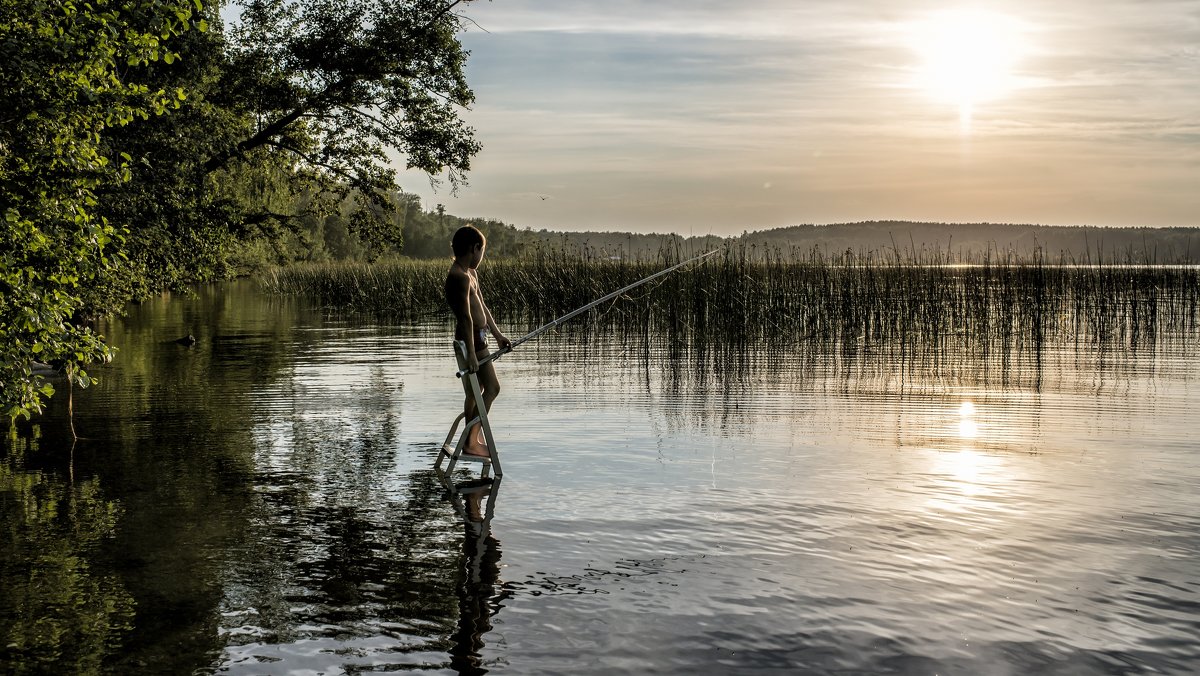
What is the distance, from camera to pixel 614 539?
7023 mm

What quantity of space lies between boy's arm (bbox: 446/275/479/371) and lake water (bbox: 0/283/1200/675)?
113cm

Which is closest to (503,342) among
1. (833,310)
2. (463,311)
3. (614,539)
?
(463,311)

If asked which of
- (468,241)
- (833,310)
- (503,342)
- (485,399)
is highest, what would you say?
(468,241)

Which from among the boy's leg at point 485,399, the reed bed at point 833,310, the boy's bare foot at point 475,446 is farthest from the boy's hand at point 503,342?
the reed bed at point 833,310

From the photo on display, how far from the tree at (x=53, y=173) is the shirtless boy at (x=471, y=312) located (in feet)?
10.6

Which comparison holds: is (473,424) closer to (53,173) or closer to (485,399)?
(485,399)

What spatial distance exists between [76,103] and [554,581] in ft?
25.3

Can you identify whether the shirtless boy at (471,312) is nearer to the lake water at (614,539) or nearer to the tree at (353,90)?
the lake water at (614,539)

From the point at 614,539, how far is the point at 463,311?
250 cm

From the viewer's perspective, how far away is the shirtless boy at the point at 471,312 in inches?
338

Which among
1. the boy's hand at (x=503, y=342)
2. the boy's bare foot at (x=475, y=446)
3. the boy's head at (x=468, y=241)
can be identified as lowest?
the boy's bare foot at (x=475, y=446)

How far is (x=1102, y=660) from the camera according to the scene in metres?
4.93

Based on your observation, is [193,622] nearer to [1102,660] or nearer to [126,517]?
[126,517]

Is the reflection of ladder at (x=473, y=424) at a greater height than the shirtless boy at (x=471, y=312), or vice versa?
the shirtless boy at (x=471, y=312)
